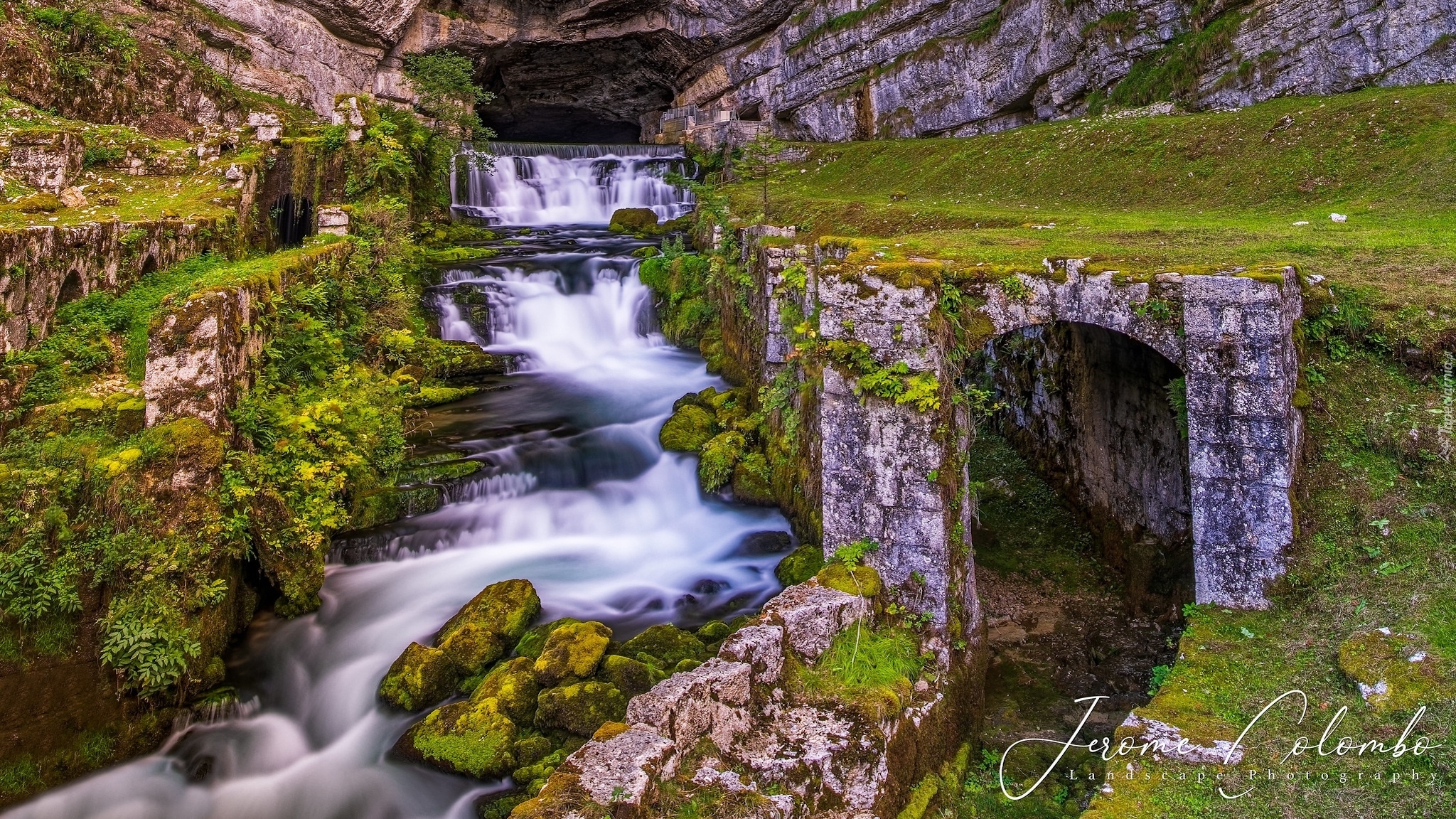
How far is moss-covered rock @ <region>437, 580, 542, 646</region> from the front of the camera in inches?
308

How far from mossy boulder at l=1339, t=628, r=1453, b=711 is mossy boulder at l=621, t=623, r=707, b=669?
15.4ft

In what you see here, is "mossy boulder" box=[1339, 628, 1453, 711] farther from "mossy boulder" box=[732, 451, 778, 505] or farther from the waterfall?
the waterfall

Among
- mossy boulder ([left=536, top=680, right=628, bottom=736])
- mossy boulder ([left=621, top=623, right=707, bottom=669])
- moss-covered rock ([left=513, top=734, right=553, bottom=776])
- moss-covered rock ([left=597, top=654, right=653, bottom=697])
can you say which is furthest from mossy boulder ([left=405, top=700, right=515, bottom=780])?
mossy boulder ([left=621, top=623, right=707, bottom=669])

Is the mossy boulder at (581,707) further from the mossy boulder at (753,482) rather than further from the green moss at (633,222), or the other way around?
the green moss at (633,222)

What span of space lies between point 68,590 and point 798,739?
20.3 ft

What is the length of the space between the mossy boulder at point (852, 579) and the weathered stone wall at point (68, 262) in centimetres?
846

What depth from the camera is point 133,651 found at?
687cm

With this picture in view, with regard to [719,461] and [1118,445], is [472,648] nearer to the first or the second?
[719,461]

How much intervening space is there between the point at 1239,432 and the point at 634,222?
16831mm

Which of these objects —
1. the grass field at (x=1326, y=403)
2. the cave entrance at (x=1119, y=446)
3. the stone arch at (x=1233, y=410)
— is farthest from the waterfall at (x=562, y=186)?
the stone arch at (x=1233, y=410)

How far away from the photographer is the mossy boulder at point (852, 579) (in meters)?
6.48

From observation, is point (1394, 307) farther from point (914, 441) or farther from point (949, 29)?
point (949, 29)

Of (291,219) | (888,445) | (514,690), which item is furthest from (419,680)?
(291,219)

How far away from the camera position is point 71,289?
360 inches
